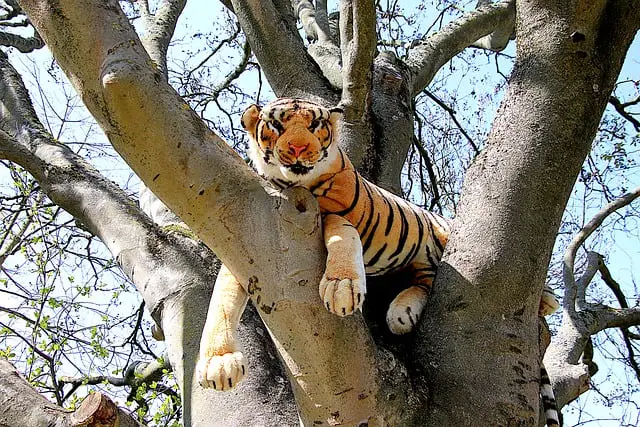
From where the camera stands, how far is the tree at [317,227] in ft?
5.35

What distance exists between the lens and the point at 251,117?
2.09 m

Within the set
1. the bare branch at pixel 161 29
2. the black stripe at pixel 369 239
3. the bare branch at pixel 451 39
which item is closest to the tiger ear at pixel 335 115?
the black stripe at pixel 369 239

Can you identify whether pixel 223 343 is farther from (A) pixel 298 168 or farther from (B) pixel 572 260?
(B) pixel 572 260

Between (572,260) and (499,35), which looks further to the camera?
(499,35)

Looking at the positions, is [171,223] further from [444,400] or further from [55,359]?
[55,359]

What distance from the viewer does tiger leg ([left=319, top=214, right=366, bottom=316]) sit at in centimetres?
160

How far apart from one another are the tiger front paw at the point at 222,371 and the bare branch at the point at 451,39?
2.49 meters

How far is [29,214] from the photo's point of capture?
4.34 meters

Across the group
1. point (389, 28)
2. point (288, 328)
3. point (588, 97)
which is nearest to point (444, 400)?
point (288, 328)

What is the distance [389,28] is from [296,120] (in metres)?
3.97

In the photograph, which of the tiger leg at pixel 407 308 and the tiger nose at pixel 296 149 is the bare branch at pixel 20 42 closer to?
the tiger nose at pixel 296 149

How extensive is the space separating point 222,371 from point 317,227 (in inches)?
18.0

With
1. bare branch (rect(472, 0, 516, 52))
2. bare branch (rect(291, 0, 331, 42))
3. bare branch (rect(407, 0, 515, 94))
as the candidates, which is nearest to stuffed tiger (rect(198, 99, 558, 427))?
bare branch (rect(407, 0, 515, 94))

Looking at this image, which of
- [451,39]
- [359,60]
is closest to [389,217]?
[359,60]
